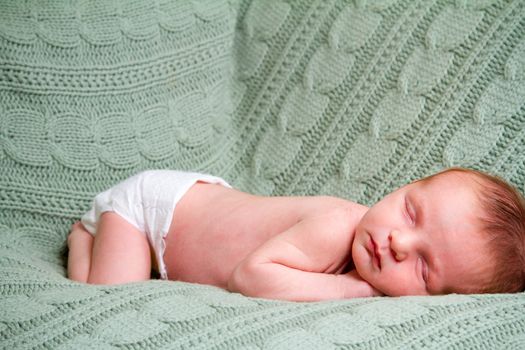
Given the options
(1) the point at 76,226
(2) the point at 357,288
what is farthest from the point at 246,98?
(2) the point at 357,288

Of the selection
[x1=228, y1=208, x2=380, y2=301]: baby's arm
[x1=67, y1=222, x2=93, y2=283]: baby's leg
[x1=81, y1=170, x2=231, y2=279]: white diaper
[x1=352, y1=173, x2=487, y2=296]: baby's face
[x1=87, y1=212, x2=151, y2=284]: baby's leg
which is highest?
[x1=352, y1=173, x2=487, y2=296]: baby's face

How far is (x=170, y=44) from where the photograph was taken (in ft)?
5.43

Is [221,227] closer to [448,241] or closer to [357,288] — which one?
[357,288]

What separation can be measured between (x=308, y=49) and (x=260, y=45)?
16 cm

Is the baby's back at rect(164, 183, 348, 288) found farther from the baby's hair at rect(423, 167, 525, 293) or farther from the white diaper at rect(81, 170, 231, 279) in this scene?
the baby's hair at rect(423, 167, 525, 293)

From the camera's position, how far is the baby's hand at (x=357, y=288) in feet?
4.32

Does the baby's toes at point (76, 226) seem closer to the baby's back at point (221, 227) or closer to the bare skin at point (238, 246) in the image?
the bare skin at point (238, 246)

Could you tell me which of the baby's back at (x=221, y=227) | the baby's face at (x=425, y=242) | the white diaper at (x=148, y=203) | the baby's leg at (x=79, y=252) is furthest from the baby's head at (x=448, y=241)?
the baby's leg at (x=79, y=252)

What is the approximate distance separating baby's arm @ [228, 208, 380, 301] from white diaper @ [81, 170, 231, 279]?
0.28 meters

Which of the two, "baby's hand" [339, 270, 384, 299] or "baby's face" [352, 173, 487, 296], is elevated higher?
"baby's face" [352, 173, 487, 296]

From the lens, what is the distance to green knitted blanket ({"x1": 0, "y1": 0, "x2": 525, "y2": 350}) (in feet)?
4.85

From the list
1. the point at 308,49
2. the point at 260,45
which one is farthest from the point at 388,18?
the point at 260,45

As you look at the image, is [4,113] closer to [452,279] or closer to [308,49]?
[308,49]

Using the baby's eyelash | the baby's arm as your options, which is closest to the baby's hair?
the baby's eyelash
